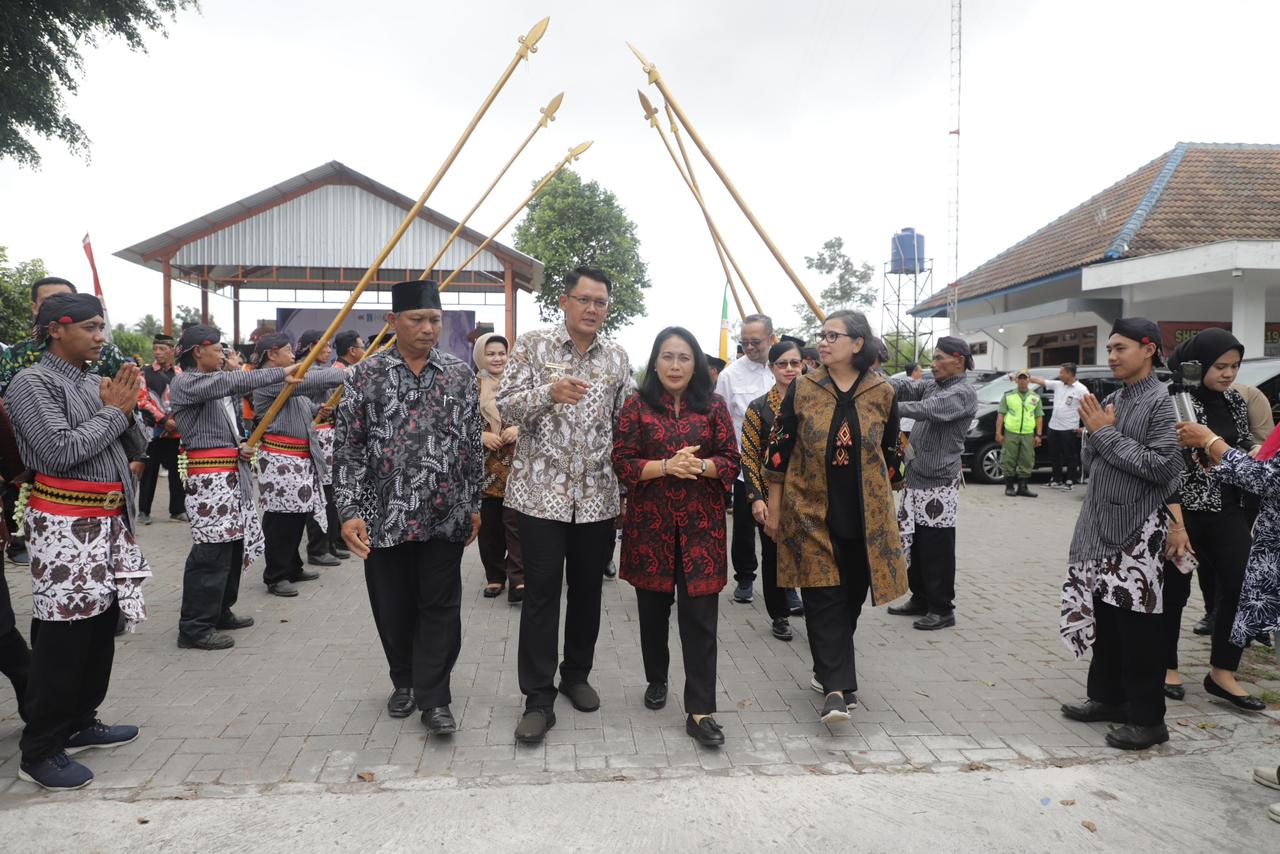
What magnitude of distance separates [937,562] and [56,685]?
188 inches

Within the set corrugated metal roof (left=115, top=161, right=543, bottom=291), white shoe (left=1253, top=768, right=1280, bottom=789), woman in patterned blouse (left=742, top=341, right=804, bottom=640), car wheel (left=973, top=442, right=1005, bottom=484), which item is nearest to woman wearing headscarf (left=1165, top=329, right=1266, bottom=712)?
white shoe (left=1253, top=768, right=1280, bottom=789)

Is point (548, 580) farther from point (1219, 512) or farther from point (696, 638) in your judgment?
point (1219, 512)

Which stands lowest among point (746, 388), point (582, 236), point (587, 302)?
point (746, 388)

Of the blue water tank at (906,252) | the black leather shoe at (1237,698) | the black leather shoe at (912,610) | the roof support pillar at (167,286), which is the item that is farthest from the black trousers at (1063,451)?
the blue water tank at (906,252)

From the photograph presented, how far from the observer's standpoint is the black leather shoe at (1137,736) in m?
3.55

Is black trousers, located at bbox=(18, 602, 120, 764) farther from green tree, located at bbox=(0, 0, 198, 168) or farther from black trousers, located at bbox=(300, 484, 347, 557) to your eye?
green tree, located at bbox=(0, 0, 198, 168)

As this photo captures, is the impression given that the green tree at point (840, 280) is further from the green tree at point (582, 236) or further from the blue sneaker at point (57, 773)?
the blue sneaker at point (57, 773)

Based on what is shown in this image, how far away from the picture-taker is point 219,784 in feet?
10.3

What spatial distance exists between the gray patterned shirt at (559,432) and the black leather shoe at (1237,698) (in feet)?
10.5

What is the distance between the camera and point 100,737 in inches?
135

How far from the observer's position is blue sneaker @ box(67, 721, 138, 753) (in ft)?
11.2

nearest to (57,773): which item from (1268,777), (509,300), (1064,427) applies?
(1268,777)

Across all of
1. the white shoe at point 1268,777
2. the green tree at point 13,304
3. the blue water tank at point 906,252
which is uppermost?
the blue water tank at point 906,252

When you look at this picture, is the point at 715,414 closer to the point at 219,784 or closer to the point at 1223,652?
the point at 219,784
